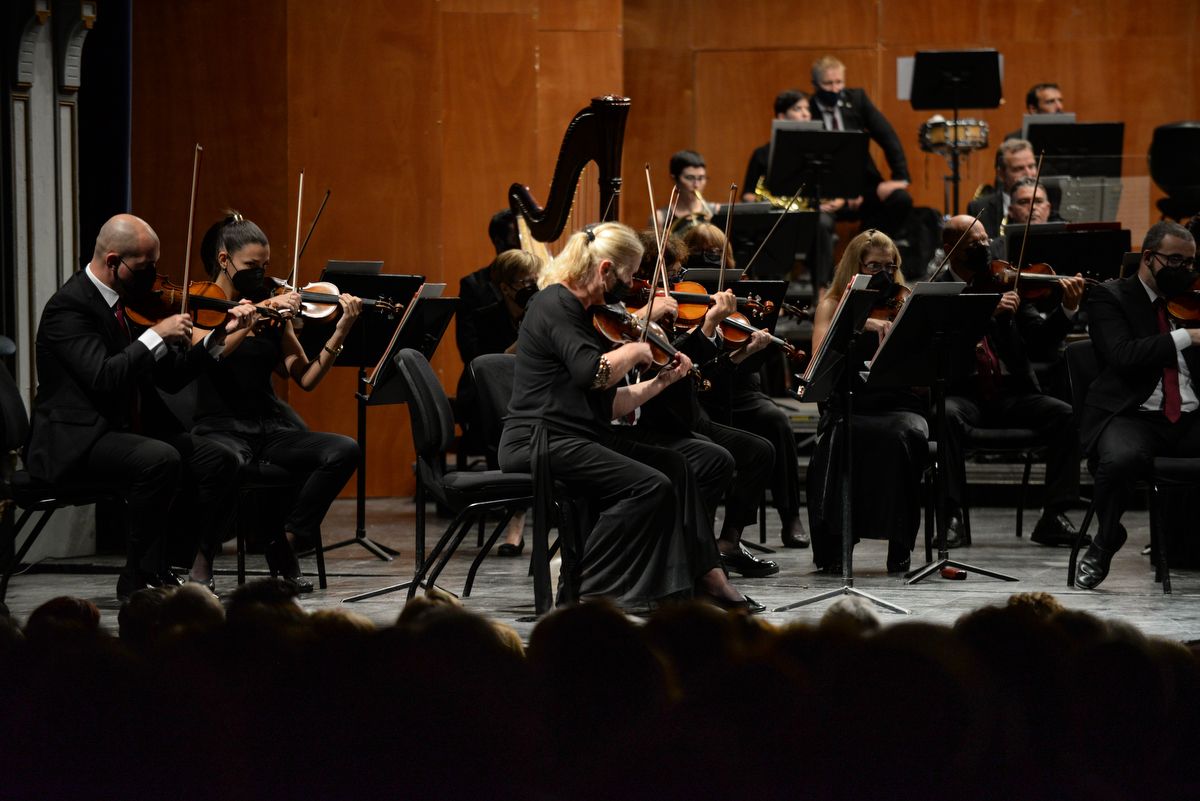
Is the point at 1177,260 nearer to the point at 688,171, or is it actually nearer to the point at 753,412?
the point at 753,412

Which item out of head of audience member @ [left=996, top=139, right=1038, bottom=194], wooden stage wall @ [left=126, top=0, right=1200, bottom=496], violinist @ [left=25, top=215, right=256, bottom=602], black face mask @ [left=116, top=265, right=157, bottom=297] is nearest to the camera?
violinist @ [left=25, top=215, right=256, bottom=602]

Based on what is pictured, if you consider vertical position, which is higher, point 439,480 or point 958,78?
point 958,78

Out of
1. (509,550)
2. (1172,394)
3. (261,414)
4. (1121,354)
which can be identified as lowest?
(509,550)

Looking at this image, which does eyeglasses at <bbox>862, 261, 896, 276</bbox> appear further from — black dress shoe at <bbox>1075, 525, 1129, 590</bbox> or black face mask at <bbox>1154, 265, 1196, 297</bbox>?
black dress shoe at <bbox>1075, 525, 1129, 590</bbox>

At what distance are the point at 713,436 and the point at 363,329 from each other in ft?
4.43

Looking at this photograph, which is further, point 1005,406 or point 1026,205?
point 1026,205

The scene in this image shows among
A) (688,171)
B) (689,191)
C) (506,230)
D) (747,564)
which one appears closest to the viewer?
(747,564)

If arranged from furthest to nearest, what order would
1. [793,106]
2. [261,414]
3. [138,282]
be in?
[793,106] → [261,414] → [138,282]

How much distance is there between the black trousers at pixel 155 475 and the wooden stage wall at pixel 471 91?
2434 mm

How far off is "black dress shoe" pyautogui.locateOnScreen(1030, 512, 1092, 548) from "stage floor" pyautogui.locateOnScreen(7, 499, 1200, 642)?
0.24 feet

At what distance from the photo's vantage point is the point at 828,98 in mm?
8680

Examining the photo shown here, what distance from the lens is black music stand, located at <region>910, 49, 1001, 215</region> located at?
319 inches

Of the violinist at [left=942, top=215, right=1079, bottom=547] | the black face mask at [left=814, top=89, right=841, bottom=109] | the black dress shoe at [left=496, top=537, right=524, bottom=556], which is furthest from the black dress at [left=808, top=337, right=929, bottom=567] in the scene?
the black face mask at [left=814, top=89, right=841, bottom=109]

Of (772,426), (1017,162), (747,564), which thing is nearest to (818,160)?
(1017,162)
